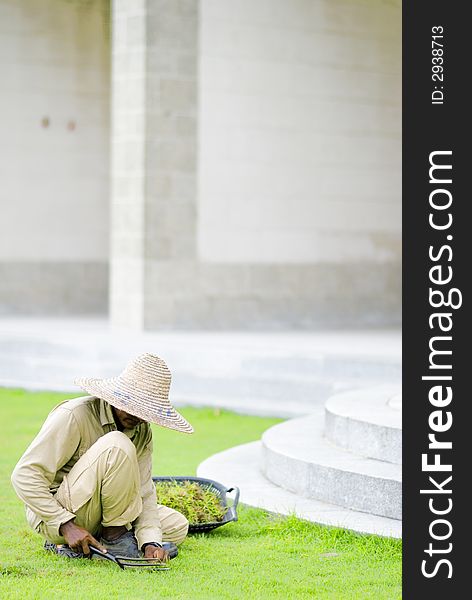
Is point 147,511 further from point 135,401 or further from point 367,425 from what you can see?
point 367,425

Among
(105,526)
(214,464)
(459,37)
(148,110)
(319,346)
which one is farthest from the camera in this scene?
(148,110)

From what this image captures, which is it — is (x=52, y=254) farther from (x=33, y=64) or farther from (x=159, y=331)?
(x=159, y=331)

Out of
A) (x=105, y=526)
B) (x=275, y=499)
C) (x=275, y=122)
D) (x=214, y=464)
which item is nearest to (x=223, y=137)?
(x=275, y=122)

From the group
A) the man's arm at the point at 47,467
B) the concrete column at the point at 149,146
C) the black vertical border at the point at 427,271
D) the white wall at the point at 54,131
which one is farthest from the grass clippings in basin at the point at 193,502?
the white wall at the point at 54,131

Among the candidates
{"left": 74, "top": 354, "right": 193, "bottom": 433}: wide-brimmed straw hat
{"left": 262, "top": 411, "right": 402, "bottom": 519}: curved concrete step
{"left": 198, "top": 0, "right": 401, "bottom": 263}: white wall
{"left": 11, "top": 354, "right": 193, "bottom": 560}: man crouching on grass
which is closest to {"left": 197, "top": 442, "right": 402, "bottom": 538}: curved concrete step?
{"left": 262, "top": 411, "right": 402, "bottom": 519}: curved concrete step

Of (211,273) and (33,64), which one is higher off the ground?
(33,64)

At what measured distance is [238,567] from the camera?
19.2ft

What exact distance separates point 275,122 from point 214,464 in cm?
715

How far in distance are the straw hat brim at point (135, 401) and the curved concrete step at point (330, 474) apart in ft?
4.26

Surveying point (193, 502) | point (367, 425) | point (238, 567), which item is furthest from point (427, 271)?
point (367, 425)

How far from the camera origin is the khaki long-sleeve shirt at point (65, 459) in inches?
223

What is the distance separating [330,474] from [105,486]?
166cm

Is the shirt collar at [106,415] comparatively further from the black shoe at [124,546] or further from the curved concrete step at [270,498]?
the curved concrete step at [270,498]

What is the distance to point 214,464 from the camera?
26.5 ft
